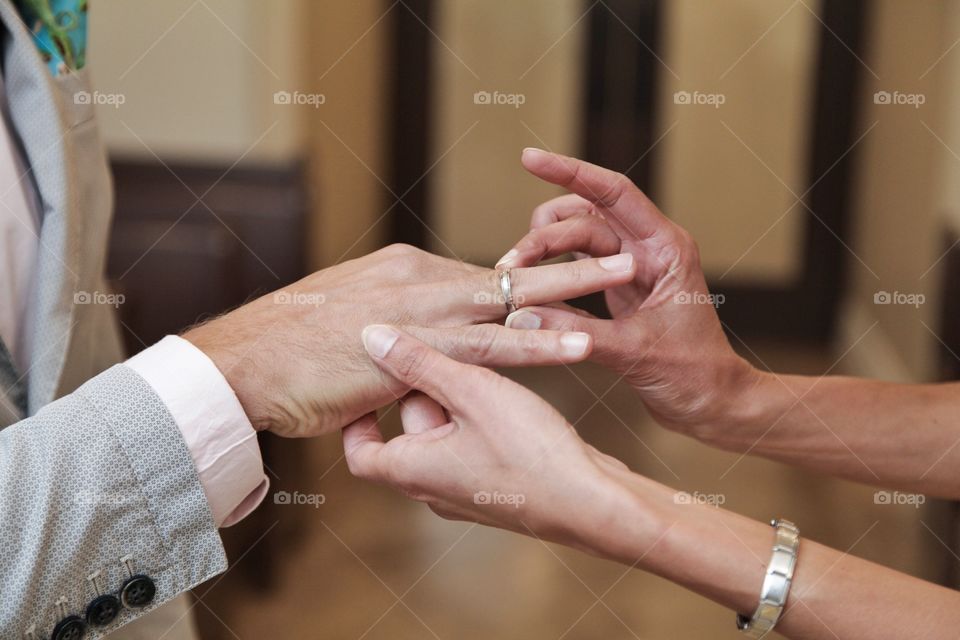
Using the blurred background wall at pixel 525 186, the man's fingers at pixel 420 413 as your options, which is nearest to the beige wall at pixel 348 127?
the blurred background wall at pixel 525 186

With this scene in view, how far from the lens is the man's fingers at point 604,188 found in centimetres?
111

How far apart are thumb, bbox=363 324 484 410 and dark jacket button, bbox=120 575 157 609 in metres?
0.31

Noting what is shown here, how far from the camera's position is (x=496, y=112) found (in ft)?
13.4

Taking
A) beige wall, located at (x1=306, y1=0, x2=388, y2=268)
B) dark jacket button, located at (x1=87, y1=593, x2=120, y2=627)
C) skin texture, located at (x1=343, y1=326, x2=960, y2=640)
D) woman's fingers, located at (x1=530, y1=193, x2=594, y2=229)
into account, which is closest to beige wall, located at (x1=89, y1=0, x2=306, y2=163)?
beige wall, located at (x1=306, y1=0, x2=388, y2=268)

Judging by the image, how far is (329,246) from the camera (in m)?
3.24

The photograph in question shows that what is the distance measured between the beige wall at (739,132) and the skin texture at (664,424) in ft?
8.96

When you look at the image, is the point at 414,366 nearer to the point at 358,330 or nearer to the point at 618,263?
the point at 358,330

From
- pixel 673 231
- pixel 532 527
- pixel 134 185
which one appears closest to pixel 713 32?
pixel 134 185

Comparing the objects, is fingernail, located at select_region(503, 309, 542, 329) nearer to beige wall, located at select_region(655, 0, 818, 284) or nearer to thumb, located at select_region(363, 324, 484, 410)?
thumb, located at select_region(363, 324, 484, 410)

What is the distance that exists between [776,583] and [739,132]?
319 cm

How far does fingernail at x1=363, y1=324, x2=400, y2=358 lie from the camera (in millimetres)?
985

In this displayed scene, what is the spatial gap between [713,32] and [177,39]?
2.08m

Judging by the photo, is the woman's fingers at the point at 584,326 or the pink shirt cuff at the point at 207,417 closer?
the pink shirt cuff at the point at 207,417

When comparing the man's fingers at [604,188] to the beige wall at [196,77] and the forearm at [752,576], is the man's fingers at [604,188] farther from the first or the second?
the beige wall at [196,77]
